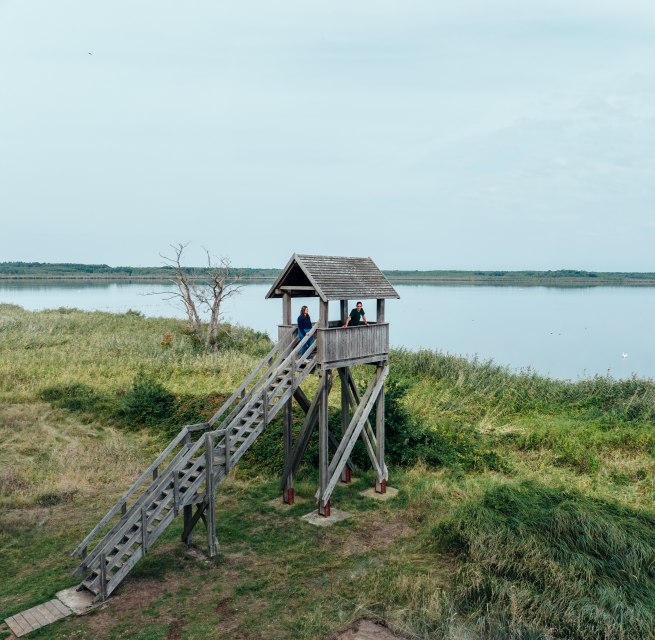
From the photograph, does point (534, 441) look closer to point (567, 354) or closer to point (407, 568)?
point (407, 568)

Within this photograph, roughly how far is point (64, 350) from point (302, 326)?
27721 mm

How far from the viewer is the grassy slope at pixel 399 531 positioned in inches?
439

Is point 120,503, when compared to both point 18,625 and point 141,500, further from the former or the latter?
point 18,625

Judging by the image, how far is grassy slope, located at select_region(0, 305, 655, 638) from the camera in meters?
11.1

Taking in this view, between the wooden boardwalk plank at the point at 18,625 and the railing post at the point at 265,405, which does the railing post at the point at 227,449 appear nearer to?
the railing post at the point at 265,405

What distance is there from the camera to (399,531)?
50.1 feet

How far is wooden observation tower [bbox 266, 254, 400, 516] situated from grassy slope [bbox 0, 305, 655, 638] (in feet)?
4.35

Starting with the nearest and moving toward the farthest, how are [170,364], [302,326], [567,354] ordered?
[302,326]
[170,364]
[567,354]

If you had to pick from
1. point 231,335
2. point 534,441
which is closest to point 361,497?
point 534,441

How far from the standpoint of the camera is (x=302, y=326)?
16828 millimetres

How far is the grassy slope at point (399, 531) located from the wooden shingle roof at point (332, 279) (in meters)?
6.03

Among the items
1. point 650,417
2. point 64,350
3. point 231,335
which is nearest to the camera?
point 650,417

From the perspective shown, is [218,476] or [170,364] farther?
[170,364]

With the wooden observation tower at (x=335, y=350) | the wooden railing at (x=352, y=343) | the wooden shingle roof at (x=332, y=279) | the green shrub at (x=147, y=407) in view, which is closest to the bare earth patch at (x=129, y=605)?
the wooden observation tower at (x=335, y=350)
